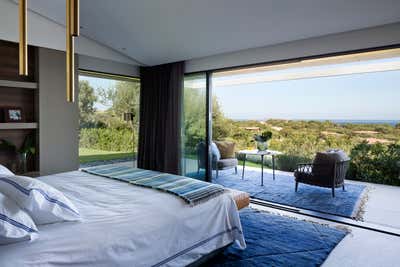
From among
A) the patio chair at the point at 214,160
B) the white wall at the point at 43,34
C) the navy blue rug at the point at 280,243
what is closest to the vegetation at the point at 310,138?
the patio chair at the point at 214,160

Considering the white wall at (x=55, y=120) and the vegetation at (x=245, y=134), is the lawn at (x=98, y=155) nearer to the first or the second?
the vegetation at (x=245, y=134)

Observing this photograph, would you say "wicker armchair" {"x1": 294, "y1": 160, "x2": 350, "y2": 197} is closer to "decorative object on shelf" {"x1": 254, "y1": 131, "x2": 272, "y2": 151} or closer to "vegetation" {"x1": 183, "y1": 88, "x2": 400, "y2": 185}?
"decorative object on shelf" {"x1": 254, "y1": 131, "x2": 272, "y2": 151}

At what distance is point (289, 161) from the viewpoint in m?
7.28

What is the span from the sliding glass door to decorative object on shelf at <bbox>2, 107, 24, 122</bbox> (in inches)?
105

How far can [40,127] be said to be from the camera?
4.05 m

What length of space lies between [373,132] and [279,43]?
4.55 meters

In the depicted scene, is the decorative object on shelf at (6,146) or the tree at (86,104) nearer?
the decorative object on shelf at (6,146)

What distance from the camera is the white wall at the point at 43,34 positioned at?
373 centimetres

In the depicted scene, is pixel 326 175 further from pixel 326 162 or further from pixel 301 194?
pixel 301 194

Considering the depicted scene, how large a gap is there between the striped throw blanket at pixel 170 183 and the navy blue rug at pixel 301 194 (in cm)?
224

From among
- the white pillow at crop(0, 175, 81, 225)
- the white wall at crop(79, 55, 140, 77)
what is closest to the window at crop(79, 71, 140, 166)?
the white wall at crop(79, 55, 140, 77)

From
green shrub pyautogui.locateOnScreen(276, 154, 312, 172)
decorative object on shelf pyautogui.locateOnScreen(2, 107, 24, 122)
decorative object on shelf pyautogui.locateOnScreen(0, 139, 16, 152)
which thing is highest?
decorative object on shelf pyautogui.locateOnScreen(2, 107, 24, 122)

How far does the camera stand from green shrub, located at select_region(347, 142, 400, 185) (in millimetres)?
6027

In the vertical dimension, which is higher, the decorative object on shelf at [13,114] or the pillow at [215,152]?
the decorative object on shelf at [13,114]
